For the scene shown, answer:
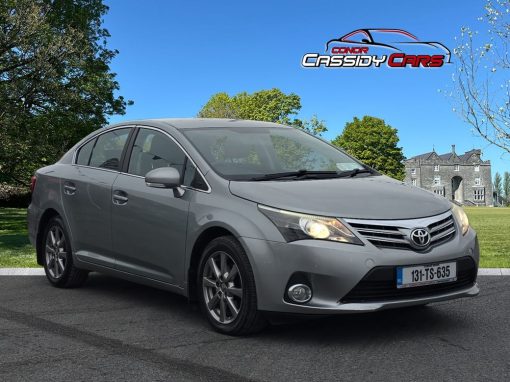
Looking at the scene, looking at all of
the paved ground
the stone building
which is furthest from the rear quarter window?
the stone building

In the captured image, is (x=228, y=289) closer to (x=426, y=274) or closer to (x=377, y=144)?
(x=426, y=274)

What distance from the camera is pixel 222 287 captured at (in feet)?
15.5

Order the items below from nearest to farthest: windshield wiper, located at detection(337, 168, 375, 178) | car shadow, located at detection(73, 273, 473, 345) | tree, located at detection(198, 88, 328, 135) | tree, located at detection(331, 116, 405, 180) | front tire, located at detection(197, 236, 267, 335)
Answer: front tire, located at detection(197, 236, 267, 335) → car shadow, located at detection(73, 273, 473, 345) → windshield wiper, located at detection(337, 168, 375, 178) → tree, located at detection(198, 88, 328, 135) → tree, located at detection(331, 116, 405, 180)

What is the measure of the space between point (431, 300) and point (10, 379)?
2.74 metres

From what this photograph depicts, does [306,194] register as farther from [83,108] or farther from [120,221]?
[83,108]

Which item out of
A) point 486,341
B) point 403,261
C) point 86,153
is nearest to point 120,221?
point 86,153

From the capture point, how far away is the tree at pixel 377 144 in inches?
3051

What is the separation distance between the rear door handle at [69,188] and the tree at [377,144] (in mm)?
72049

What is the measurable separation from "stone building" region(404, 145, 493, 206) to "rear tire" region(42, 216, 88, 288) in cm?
12419

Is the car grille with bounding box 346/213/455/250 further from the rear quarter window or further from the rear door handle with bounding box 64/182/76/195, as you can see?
the rear quarter window

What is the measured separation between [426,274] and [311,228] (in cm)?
85

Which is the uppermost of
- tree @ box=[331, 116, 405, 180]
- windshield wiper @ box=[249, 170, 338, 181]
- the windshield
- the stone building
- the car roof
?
tree @ box=[331, 116, 405, 180]

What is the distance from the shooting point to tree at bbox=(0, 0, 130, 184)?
21.2m

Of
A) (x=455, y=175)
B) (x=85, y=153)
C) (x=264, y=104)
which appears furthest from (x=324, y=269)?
A: (x=455, y=175)
